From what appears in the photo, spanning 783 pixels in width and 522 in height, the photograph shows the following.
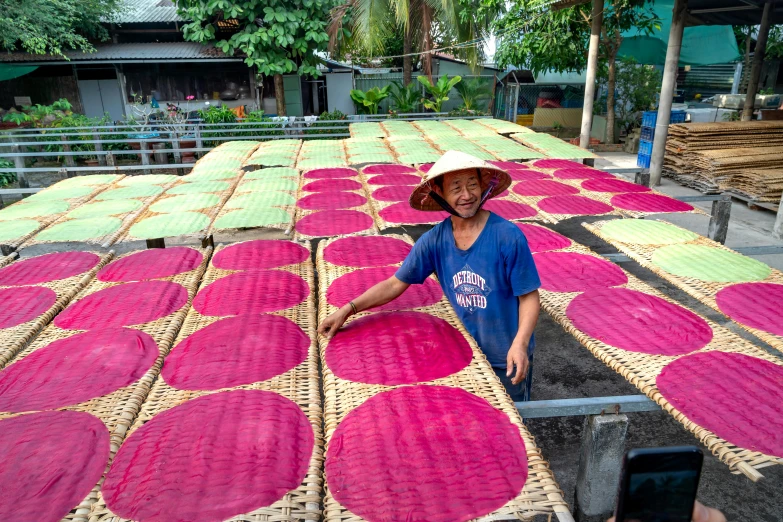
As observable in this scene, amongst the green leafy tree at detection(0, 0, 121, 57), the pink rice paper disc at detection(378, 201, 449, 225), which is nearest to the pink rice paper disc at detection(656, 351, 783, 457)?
the pink rice paper disc at detection(378, 201, 449, 225)

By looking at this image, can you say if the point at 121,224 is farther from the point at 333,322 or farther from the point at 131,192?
the point at 333,322

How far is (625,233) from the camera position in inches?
145

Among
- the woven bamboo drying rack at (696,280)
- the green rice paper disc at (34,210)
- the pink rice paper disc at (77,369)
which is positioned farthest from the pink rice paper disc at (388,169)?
the pink rice paper disc at (77,369)

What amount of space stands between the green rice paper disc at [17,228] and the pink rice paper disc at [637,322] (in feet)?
13.7

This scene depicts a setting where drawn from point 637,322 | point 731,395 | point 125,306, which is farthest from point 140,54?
point 731,395

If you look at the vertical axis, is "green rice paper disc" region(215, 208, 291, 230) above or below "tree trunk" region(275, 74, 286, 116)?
below

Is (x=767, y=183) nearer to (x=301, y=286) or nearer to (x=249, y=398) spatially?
(x=301, y=286)

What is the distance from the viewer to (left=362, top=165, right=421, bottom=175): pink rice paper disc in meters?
5.93

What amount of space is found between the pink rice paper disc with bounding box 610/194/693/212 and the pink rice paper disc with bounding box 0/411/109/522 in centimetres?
417

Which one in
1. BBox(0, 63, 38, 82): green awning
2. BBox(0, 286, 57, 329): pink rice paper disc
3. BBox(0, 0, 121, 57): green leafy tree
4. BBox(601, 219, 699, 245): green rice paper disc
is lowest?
BBox(0, 286, 57, 329): pink rice paper disc

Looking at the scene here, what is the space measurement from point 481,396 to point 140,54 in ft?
52.6

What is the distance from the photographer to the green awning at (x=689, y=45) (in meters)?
14.8

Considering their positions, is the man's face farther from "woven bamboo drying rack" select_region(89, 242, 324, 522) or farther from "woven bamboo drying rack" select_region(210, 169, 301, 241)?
"woven bamboo drying rack" select_region(210, 169, 301, 241)

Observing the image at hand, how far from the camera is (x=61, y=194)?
521cm
